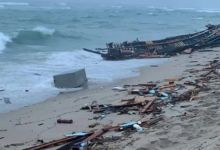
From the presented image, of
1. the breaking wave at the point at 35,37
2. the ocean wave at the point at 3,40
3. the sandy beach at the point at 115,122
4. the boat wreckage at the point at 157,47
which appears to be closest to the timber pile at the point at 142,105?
the sandy beach at the point at 115,122

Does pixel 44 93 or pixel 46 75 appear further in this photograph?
pixel 46 75

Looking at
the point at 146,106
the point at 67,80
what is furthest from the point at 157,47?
the point at 146,106

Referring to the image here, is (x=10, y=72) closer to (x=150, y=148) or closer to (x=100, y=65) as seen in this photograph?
(x=100, y=65)

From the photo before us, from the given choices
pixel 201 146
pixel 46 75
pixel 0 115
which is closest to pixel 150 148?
pixel 201 146

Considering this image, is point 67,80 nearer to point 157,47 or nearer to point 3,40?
point 157,47

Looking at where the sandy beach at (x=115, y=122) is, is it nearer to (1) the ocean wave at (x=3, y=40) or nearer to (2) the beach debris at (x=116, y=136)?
(2) the beach debris at (x=116, y=136)

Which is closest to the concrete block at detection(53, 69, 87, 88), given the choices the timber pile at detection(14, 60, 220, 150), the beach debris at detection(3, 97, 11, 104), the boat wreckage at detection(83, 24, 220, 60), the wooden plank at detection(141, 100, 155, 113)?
the timber pile at detection(14, 60, 220, 150)
